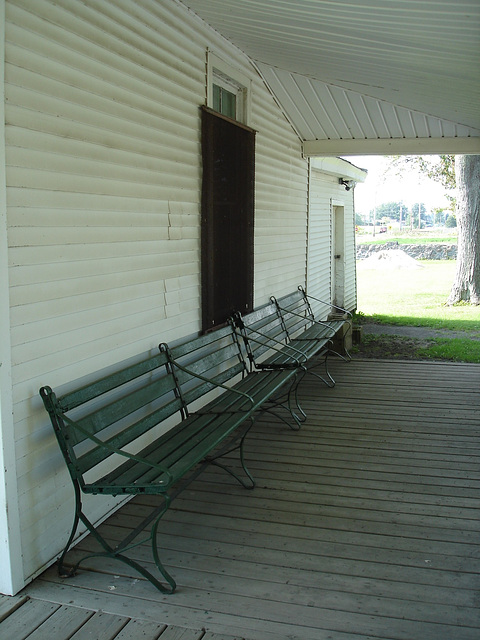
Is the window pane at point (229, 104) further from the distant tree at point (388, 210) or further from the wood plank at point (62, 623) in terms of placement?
the distant tree at point (388, 210)

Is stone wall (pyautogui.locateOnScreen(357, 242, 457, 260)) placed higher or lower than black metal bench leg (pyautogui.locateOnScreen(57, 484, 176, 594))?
higher

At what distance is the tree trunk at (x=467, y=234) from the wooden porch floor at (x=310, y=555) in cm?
1052

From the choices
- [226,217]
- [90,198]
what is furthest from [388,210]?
[90,198]

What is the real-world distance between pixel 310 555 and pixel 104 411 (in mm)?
1261

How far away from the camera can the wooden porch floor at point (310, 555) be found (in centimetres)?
264

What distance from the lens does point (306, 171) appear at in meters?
8.59

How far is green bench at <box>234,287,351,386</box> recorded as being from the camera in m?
5.45

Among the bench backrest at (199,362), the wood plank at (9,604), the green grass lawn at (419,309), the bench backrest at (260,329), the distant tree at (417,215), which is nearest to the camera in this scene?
the wood plank at (9,604)

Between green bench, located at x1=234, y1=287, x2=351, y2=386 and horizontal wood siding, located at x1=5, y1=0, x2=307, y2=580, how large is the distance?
0.83 metres

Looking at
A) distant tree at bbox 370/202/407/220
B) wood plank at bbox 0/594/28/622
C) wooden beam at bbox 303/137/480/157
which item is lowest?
wood plank at bbox 0/594/28/622

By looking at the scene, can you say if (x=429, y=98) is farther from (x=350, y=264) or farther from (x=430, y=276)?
(x=430, y=276)

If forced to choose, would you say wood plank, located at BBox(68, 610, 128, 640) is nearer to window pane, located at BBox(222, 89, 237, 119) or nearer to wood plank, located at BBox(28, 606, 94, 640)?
wood plank, located at BBox(28, 606, 94, 640)

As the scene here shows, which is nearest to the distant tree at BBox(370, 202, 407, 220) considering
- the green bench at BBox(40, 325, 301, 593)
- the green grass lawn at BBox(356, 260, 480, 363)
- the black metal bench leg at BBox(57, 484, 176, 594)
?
the green grass lawn at BBox(356, 260, 480, 363)

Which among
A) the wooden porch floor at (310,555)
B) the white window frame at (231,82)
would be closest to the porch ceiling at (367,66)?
the white window frame at (231,82)
